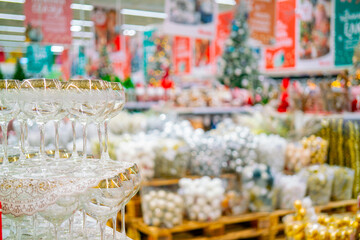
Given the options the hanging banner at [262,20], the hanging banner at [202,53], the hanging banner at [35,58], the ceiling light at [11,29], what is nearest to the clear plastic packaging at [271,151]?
the hanging banner at [262,20]

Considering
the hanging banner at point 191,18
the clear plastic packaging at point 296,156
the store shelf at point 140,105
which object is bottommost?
the clear plastic packaging at point 296,156

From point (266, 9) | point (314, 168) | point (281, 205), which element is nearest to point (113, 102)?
point (281, 205)

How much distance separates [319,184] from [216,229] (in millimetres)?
1098

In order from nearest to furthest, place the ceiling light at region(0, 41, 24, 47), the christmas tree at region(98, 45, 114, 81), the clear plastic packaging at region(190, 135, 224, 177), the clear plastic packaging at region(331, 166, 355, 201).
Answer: the clear plastic packaging at region(190, 135, 224, 177) → the clear plastic packaging at region(331, 166, 355, 201) → the christmas tree at region(98, 45, 114, 81) → the ceiling light at region(0, 41, 24, 47)

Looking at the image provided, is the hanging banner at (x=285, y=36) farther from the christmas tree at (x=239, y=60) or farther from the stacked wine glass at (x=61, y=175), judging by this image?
the stacked wine glass at (x=61, y=175)

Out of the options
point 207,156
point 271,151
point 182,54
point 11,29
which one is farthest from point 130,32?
point 207,156

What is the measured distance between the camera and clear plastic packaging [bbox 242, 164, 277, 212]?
326 centimetres

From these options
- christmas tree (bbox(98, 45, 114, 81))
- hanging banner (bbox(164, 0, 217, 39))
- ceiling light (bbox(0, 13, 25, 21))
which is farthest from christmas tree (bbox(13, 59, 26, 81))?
ceiling light (bbox(0, 13, 25, 21))

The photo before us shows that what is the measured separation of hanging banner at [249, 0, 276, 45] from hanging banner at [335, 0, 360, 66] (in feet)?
3.70

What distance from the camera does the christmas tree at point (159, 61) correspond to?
36.7ft

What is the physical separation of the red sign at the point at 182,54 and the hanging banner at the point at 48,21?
706 cm

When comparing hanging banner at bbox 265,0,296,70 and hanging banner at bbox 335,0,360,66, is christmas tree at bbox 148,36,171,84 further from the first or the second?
hanging banner at bbox 335,0,360,66

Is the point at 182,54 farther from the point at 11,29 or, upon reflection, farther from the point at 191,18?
the point at 11,29

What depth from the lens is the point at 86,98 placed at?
1.16 m
